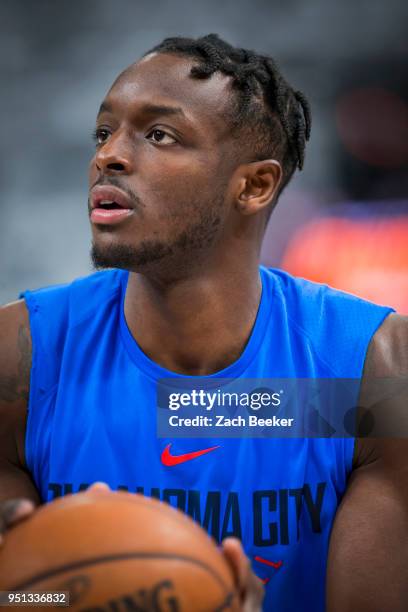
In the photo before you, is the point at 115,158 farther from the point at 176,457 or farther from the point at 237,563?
the point at 237,563

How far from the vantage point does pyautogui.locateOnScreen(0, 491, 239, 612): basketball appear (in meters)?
1.56

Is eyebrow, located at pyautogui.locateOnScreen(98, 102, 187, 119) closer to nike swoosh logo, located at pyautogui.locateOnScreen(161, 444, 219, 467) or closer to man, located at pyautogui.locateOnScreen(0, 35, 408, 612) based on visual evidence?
man, located at pyautogui.locateOnScreen(0, 35, 408, 612)

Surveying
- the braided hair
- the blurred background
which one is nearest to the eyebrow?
the braided hair

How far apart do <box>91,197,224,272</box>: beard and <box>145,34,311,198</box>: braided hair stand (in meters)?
0.27

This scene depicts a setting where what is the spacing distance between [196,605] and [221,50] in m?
1.66

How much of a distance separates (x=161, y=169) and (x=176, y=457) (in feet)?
2.71

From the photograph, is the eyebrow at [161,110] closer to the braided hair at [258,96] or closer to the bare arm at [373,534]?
the braided hair at [258,96]

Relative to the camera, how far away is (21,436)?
2.57 meters

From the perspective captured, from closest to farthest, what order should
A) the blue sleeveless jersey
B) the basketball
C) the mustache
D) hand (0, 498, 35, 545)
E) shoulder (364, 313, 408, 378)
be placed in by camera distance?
the basketball, hand (0, 498, 35, 545), the mustache, the blue sleeveless jersey, shoulder (364, 313, 408, 378)

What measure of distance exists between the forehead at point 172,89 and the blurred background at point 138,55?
420 cm

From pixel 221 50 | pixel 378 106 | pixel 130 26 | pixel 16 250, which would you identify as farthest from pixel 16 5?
pixel 221 50

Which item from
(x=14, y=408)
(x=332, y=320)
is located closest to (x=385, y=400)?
(x=332, y=320)

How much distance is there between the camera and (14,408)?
2.54 m

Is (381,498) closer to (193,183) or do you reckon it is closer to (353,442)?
(353,442)
